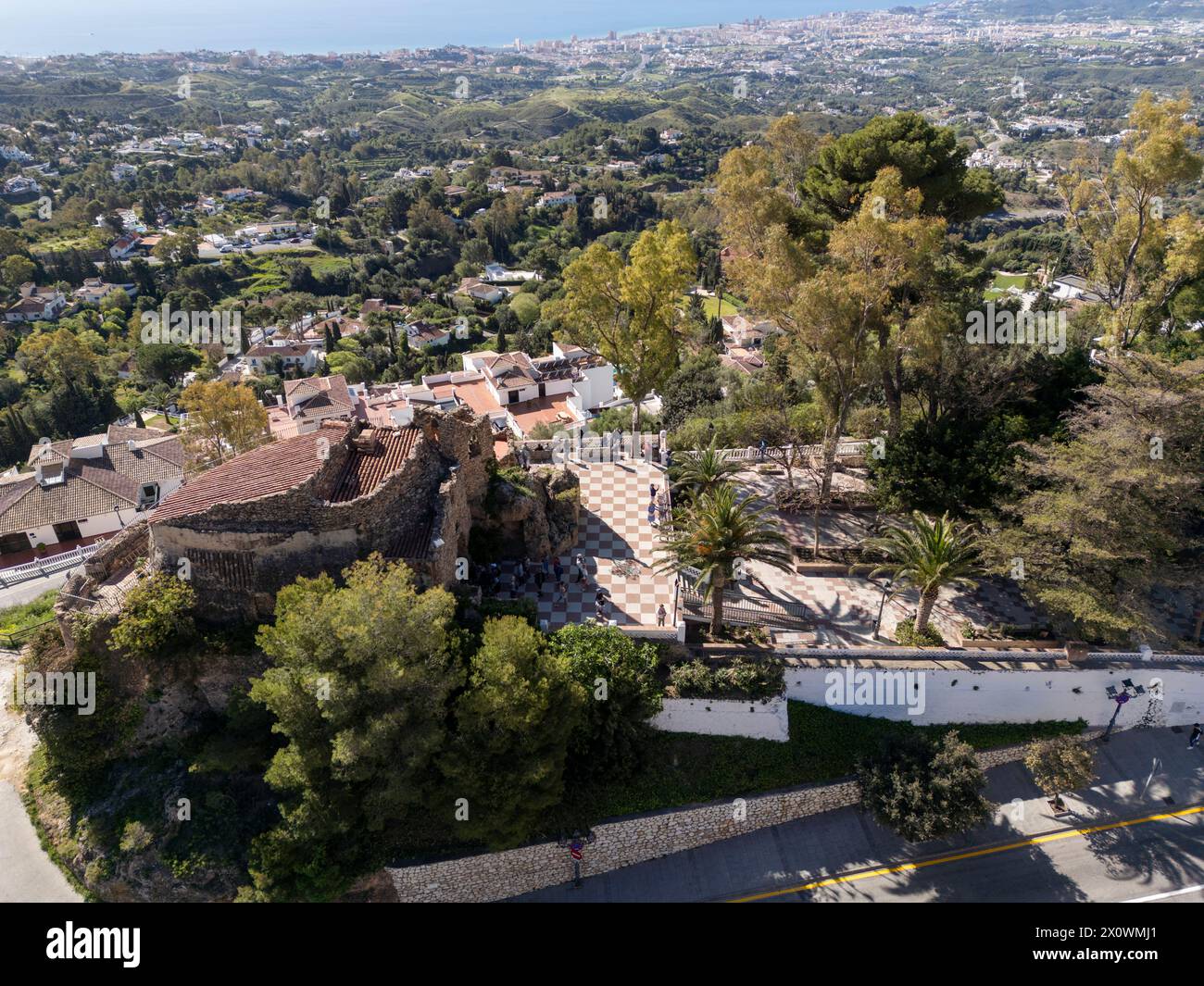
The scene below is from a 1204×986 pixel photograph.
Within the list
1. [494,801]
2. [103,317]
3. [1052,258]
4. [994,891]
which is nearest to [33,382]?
[103,317]

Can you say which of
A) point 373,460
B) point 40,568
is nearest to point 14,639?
point 40,568

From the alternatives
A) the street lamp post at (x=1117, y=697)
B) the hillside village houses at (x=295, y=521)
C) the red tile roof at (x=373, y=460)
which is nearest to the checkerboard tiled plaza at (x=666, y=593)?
the street lamp post at (x=1117, y=697)

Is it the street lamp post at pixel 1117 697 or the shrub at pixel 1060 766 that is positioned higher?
the street lamp post at pixel 1117 697

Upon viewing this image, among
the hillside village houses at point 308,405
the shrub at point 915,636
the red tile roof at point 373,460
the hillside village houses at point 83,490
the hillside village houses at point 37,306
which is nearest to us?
the red tile roof at point 373,460

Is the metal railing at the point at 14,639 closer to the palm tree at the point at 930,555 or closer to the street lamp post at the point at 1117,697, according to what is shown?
the palm tree at the point at 930,555

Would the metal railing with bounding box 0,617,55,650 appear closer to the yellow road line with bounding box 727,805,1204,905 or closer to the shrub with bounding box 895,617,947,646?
the yellow road line with bounding box 727,805,1204,905

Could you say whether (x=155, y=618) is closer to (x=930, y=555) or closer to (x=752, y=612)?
(x=752, y=612)
